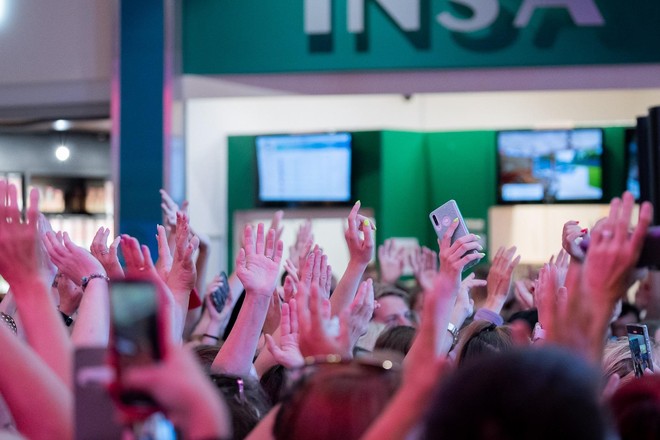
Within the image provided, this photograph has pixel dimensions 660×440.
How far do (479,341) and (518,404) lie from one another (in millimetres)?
1699

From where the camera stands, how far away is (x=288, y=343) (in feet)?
8.78

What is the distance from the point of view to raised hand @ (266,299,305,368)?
253 centimetres

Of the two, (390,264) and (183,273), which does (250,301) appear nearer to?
(183,273)

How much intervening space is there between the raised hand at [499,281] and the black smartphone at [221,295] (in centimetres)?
118

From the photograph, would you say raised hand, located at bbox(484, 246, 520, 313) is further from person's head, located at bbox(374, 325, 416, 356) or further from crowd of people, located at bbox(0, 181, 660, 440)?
crowd of people, located at bbox(0, 181, 660, 440)

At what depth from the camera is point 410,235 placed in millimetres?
8688

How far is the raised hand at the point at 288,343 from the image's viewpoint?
99.5 inches

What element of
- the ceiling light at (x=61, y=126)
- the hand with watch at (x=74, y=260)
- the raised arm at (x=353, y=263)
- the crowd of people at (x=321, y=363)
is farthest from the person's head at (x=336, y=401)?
the ceiling light at (x=61, y=126)

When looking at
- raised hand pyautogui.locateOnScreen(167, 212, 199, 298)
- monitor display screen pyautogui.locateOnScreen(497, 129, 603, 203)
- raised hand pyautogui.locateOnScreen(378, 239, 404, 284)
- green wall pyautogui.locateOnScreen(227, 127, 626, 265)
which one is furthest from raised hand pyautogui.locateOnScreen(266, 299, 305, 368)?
monitor display screen pyautogui.locateOnScreen(497, 129, 603, 203)

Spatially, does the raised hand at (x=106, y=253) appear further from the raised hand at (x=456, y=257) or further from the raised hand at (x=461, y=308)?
the raised hand at (x=461, y=308)

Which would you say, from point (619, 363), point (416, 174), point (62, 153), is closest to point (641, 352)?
point (619, 363)

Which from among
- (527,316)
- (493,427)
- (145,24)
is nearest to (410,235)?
(145,24)

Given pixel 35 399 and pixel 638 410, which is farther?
pixel 35 399

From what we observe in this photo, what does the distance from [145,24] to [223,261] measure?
2931 mm
